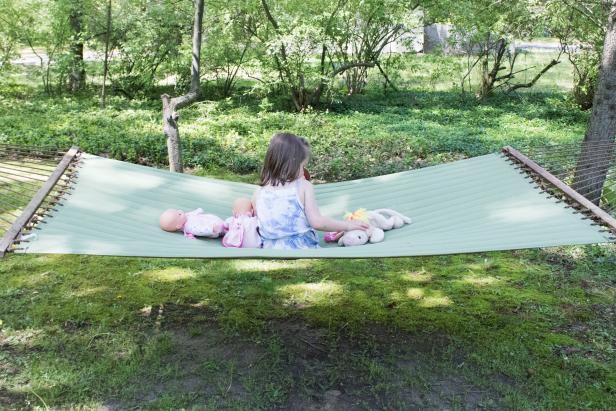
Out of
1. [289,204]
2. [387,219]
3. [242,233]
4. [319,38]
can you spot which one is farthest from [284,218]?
[319,38]

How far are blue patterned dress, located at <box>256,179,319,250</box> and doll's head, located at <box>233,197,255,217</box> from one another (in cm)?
18

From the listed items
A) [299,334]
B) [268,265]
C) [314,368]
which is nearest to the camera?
[314,368]

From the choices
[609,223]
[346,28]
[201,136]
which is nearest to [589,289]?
[609,223]

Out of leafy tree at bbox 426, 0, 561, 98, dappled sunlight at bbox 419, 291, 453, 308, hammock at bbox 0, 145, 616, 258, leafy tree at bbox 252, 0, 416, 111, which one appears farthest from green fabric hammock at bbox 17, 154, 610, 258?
leafy tree at bbox 426, 0, 561, 98

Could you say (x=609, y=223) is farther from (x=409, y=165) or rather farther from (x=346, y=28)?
(x=346, y=28)

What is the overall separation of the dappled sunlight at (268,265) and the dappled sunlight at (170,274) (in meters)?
0.27

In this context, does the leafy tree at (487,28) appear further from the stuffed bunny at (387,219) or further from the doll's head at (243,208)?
the doll's head at (243,208)

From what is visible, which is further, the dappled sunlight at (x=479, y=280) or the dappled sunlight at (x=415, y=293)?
the dappled sunlight at (x=479, y=280)

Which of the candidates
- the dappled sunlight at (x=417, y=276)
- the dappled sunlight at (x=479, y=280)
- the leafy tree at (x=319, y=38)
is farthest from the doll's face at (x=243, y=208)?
the leafy tree at (x=319, y=38)

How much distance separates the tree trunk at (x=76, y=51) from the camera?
7.92 meters

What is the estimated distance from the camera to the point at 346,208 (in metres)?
2.80

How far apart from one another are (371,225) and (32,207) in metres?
1.31

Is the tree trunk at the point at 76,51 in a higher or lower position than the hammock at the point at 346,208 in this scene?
higher

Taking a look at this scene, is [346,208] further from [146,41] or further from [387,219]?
[146,41]
